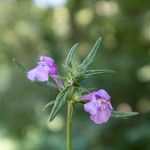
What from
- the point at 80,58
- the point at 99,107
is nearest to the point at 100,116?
the point at 99,107

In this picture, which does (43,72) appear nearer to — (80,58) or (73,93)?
(73,93)

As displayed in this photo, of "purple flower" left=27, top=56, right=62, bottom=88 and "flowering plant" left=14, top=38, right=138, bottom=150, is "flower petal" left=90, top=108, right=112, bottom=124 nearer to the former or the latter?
"flowering plant" left=14, top=38, right=138, bottom=150

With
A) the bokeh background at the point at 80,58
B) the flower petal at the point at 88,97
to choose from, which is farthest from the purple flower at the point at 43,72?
the bokeh background at the point at 80,58

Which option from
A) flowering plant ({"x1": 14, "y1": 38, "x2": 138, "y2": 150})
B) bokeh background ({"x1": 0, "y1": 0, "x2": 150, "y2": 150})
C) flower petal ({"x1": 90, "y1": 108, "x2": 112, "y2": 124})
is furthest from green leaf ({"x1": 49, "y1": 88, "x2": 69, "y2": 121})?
bokeh background ({"x1": 0, "y1": 0, "x2": 150, "y2": 150})

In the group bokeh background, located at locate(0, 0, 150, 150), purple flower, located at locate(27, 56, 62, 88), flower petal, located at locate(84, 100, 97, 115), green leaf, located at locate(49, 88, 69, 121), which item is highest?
bokeh background, located at locate(0, 0, 150, 150)

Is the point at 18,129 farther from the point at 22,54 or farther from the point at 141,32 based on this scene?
the point at 141,32

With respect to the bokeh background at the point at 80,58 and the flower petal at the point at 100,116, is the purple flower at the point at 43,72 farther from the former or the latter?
the bokeh background at the point at 80,58
